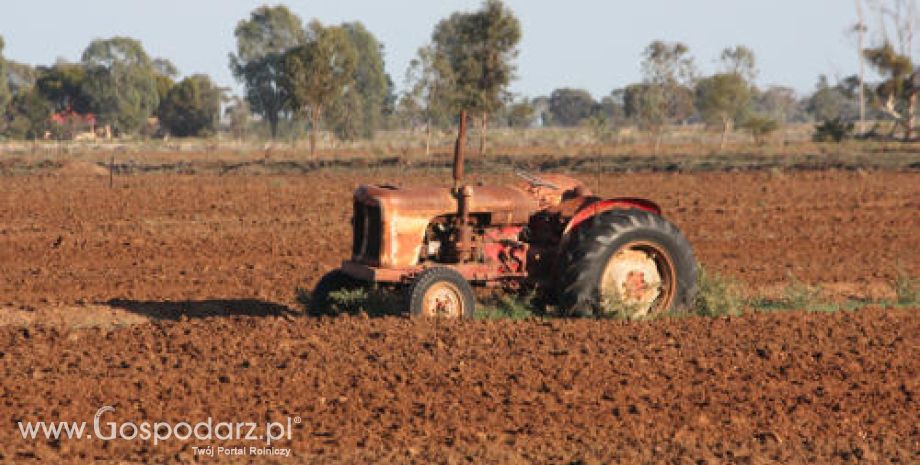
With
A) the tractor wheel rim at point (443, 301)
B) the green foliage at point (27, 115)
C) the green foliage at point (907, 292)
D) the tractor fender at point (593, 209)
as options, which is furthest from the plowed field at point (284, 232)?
the green foliage at point (27, 115)

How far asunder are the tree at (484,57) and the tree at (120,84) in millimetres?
43962

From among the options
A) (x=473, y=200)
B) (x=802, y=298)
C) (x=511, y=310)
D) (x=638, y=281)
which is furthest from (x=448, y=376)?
(x=802, y=298)

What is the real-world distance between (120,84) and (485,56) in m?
46.2

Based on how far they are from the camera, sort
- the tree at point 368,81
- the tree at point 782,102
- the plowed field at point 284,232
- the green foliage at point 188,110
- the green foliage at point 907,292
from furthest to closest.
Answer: the tree at point 782,102 → the tree at point 368,81 → the green foliage at point 188,110 → the plowed field at point 284,232 → the green foliage at point 907,292

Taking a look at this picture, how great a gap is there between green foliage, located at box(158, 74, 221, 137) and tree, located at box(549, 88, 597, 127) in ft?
220

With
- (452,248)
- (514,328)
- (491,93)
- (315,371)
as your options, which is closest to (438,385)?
(315,371)

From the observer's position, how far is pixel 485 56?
177 ft

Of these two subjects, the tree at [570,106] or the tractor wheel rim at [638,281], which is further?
the tree at [570,106]

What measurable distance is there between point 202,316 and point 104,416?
520 centimetres

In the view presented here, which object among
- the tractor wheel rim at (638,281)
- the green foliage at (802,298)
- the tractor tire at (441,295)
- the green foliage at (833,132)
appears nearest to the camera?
the tractor tire at (441,295)

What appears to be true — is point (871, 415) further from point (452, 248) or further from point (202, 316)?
point (202, 316)

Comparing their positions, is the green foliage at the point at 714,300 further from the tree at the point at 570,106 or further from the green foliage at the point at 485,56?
the tree at the point at 570,106

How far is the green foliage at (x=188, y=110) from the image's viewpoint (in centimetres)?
9969

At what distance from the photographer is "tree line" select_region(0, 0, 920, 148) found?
54.8 meters
